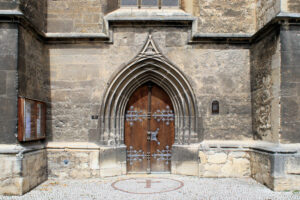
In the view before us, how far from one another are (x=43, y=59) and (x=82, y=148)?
7.48ft

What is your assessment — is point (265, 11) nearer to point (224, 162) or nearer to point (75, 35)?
point (224, 162)

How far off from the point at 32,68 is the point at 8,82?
0.83m

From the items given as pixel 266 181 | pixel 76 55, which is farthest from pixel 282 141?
pixel 76 55

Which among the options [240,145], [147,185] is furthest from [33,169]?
[240,145]

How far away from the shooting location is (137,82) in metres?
7.43

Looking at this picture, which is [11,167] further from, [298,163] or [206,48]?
[298,163]

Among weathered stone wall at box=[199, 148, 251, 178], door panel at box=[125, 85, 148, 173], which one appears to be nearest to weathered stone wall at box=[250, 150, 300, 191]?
weathered stone wall at box=[199, 148, 251, 178]

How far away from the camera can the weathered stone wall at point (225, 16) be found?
7191 millimetres

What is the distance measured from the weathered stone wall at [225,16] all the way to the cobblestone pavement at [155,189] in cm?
352

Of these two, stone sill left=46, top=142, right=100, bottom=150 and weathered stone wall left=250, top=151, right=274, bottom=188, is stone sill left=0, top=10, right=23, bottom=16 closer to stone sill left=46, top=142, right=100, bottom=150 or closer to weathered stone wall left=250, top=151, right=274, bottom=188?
stone sill left=46, top=142, right=100, bottom=150

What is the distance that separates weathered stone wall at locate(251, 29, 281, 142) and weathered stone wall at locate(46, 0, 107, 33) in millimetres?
3735

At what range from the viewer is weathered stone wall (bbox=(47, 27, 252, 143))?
7.10 m

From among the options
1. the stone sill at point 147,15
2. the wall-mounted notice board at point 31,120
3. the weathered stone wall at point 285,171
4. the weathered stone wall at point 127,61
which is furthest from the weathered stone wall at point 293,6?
the wall-mounted notice board at point 31,120

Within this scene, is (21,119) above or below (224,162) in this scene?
above
